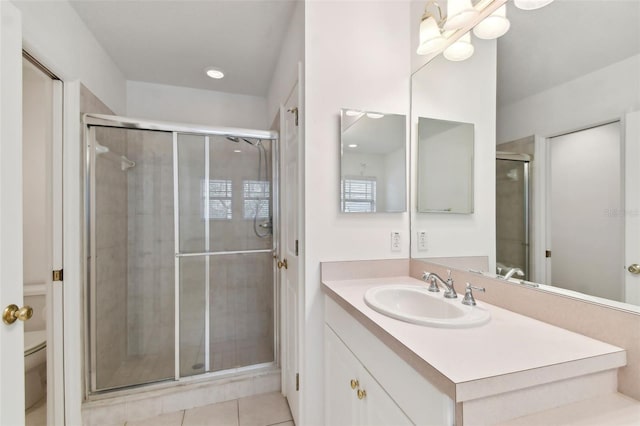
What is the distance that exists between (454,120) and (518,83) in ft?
1.09

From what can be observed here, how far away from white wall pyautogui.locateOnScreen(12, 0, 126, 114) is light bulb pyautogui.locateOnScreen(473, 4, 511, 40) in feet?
6.48

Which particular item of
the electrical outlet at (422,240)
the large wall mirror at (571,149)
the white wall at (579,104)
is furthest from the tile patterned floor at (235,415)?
the white wall at (579,104)

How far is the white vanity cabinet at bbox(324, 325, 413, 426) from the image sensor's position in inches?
32.0

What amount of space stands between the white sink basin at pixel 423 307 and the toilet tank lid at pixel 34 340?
204 cm

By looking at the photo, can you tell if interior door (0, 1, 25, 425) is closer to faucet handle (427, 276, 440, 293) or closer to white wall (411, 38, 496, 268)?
Answer: faucet handle (427, 276, 440, 293)

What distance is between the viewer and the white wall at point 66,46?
121 centimetres

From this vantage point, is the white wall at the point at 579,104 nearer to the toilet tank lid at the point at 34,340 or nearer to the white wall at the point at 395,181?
the white wall at the point at 395,181

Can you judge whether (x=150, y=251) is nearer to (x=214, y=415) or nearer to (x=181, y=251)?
(x=181, y=251)

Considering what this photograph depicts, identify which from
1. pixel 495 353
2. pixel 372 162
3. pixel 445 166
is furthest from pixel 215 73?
pixel 495 353

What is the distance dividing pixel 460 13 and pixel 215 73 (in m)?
2.02

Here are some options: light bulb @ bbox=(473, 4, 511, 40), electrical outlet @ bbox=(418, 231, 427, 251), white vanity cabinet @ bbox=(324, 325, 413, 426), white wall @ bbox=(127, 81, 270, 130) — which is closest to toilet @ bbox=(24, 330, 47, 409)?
white vanity cabinet @ bbox=(324, 325, 413, 426)

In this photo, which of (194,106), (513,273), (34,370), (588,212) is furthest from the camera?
(194,106)

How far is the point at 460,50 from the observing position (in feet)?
4.15

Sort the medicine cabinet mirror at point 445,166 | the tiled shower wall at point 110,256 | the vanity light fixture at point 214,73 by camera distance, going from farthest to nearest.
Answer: the vanity light fixture at point 214,73 < the tiled shower wall at point 110,256 < the medicine cabinet mirror at point 445,166
